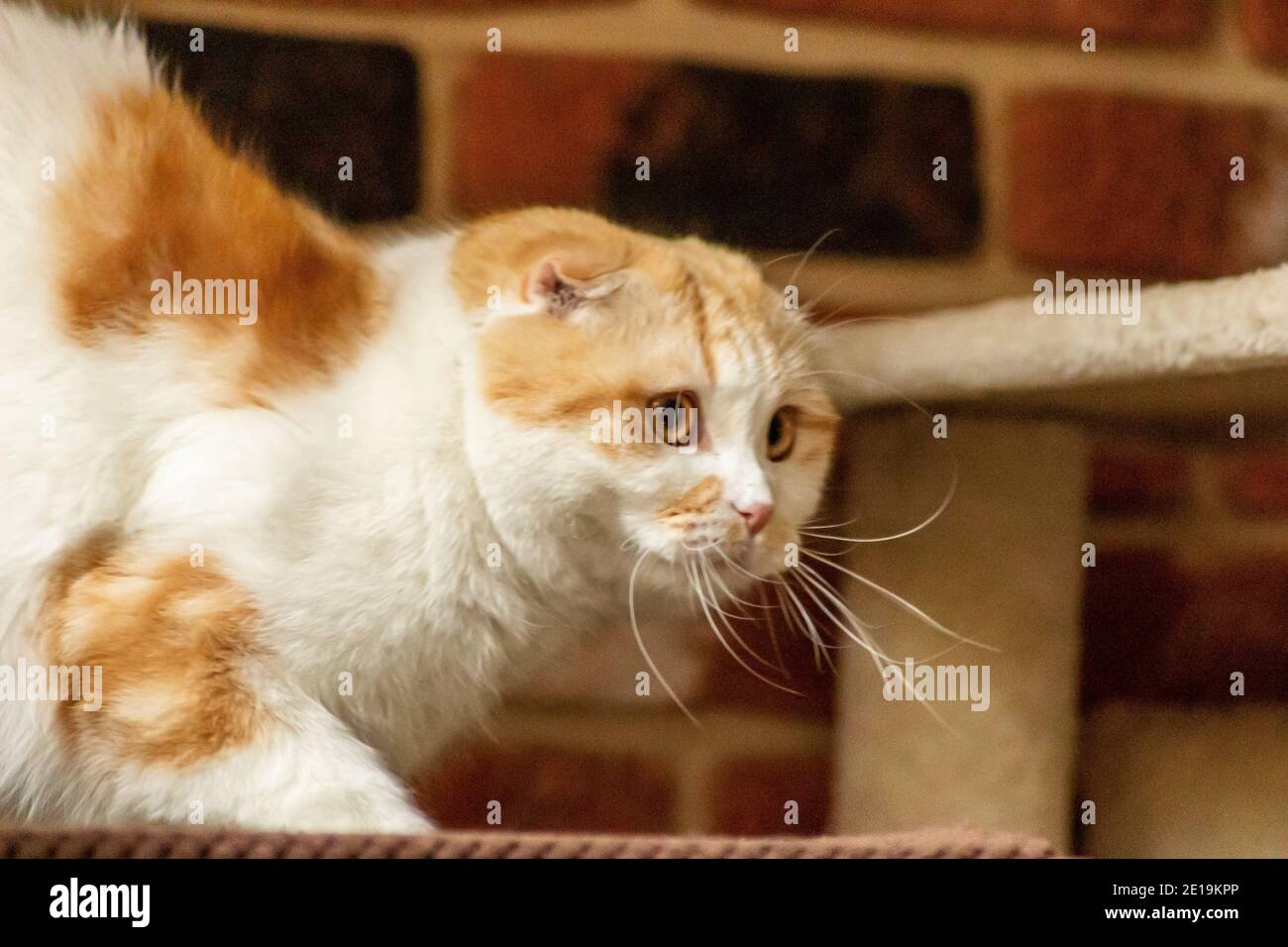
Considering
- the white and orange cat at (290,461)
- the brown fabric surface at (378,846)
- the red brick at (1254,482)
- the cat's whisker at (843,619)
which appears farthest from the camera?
the red brick at (1254,482)

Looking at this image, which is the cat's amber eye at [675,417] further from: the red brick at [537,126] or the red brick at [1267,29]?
the red brick at [1267,29]

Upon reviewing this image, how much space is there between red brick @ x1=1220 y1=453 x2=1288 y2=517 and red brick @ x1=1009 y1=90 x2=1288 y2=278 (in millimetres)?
185

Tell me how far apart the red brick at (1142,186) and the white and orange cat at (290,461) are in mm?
506

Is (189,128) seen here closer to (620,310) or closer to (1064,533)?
(620,310)

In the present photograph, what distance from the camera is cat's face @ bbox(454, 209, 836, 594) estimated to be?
2.39 ft

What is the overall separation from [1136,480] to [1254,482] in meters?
0.12

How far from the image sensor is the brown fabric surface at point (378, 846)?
55 centimetres

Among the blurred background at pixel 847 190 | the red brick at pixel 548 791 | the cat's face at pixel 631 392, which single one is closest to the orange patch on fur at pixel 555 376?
the cat's face at pixel 631 392

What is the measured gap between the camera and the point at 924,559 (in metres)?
1.01

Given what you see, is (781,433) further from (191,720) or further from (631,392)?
(191,720)

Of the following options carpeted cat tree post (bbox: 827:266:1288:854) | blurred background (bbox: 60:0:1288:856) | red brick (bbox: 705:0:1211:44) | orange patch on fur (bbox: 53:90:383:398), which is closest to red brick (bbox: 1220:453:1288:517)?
blurred background (bbox: 60:0:1288:856)

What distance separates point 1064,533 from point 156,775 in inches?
27.3

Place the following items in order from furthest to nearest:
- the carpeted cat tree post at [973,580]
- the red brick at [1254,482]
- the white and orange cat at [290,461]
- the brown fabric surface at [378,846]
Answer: the red brick at [1254,482] < the carpeted cat tree post at [973,580] < the white and orange cat at [290,461] < the brown fabric surface at [378,846]
